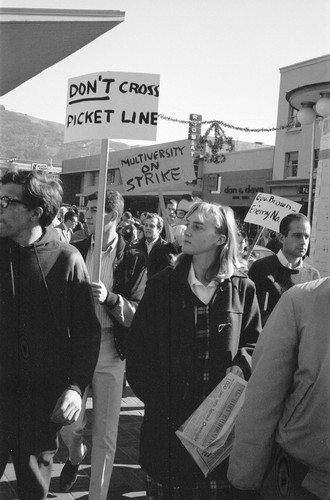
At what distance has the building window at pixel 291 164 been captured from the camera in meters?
26.9

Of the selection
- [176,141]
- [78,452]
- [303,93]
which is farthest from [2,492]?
[303,93]

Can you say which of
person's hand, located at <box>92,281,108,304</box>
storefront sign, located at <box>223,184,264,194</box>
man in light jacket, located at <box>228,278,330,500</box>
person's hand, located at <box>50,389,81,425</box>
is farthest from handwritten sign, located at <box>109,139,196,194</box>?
storefront sign, located at <box>223,184,264,194</box>

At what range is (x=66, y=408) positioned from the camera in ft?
8.09

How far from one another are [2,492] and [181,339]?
1.76 meters

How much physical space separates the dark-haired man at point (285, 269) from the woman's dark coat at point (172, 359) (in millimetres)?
1298

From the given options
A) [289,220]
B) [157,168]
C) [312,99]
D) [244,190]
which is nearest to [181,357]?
[289,220]

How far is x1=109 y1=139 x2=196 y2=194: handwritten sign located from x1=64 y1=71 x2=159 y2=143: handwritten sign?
115 centimetres

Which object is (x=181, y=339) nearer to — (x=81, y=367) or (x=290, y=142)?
(x=81, y=367)

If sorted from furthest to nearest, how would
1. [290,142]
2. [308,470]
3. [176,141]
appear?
[290,142] < [176,141] < [308,470]

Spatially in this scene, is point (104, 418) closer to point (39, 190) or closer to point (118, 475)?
point (118, 475)

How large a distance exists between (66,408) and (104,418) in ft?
3.47

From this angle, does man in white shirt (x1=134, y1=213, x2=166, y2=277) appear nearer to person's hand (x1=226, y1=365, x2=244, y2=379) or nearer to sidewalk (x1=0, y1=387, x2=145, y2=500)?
sidewalk (x1=0, y1=387, x2=145, y2=500)

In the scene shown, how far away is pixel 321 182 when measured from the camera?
10.2 ft

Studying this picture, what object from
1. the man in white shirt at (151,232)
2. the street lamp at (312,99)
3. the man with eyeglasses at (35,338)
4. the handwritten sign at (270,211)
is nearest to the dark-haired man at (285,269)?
the street lamp at (312,99)
